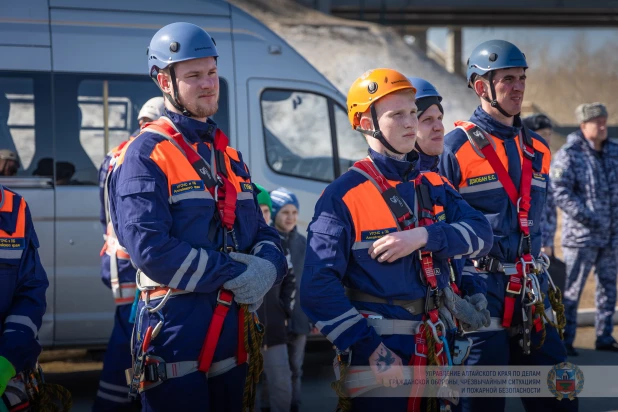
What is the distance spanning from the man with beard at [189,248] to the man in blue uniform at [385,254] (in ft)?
1.00

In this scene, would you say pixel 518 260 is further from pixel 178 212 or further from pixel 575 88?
pixel 575 88

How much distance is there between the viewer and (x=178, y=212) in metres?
3.62

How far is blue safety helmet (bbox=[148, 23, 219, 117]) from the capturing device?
12.2ft

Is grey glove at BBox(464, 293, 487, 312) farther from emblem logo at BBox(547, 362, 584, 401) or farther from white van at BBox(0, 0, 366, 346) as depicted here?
white van at BBox(0, 0, 366, 346)

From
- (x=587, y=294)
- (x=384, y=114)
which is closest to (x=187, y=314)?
(x=384, y=114)

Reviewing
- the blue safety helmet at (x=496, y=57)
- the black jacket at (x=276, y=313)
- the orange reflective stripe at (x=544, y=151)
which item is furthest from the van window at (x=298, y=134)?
the orange reflective stripe at (x=544, y=151)

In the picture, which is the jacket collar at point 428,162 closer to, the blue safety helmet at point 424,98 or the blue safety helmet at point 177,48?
the blue safety helmet at point 424,98

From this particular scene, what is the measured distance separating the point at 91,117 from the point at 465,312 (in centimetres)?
432

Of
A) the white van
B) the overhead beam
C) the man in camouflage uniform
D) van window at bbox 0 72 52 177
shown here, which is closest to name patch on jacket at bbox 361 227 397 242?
the white van

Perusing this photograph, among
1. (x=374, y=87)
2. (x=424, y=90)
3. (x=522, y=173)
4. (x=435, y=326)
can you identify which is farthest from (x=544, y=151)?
(x=435, y=326)

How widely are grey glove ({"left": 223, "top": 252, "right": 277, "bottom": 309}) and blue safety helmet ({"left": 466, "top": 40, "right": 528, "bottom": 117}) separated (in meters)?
2.00

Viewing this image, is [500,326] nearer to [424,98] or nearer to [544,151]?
[544,151]

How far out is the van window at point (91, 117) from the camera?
274 inches

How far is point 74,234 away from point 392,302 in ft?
13.0
